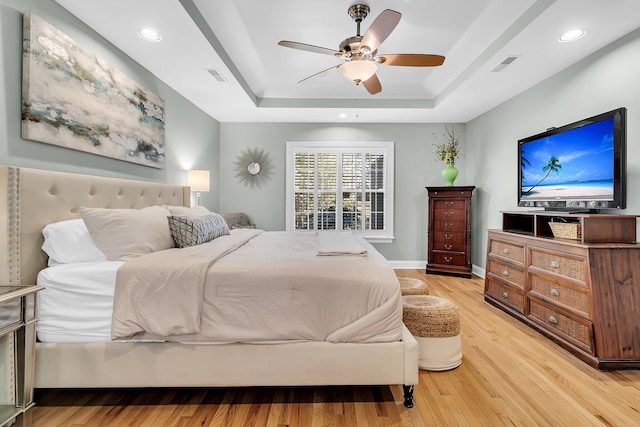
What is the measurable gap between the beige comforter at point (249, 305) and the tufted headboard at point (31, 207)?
58 centimetres

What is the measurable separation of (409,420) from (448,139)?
4588 mm

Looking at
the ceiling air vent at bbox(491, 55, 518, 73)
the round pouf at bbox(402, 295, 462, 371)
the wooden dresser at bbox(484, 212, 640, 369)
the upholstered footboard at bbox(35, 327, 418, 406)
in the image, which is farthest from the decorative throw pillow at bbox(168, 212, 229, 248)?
the ceiling air vent at bbox(491, 55, 518, 73)

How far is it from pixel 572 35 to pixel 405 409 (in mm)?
3001

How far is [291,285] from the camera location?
66.5 inches

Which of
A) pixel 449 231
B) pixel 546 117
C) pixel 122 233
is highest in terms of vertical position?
pixel 546 117

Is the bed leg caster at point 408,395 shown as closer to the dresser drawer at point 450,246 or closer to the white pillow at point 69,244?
the white pillow at point 69,244

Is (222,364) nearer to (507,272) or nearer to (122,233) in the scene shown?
(122,233)

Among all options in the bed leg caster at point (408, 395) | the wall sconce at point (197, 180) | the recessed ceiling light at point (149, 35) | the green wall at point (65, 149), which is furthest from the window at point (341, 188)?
the bed leg caster at point (408, 395)

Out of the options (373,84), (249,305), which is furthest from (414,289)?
(373,84)

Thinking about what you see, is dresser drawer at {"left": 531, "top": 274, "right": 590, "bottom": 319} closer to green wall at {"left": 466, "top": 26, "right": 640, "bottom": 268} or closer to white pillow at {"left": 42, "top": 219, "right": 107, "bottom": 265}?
green wall at {"left": 466, "top": 26, "right": 640, "bottom": 268}

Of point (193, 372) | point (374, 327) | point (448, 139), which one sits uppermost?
point (448, 139)

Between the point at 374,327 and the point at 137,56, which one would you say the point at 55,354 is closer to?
the point at 374,327

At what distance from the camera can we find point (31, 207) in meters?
1.82

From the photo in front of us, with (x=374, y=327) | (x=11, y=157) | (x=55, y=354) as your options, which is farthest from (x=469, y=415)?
(x=11, y=157)
